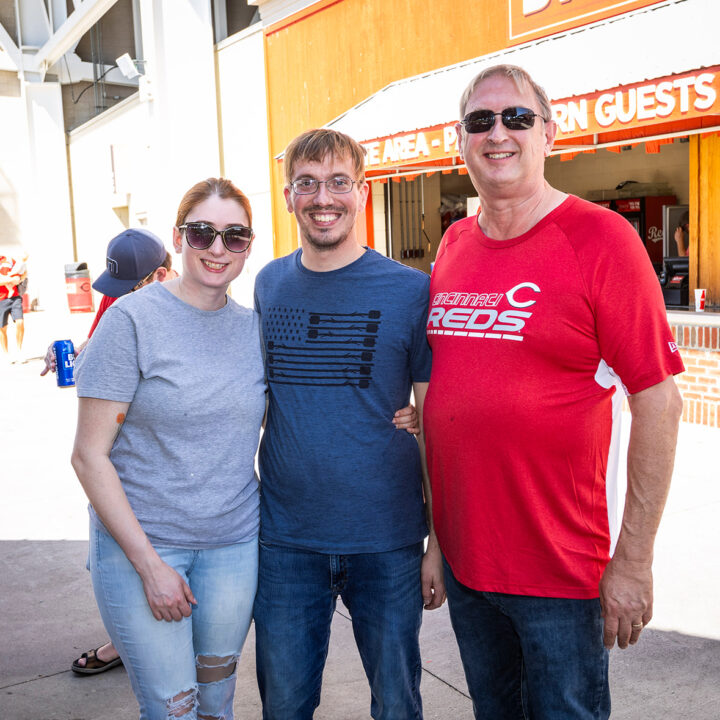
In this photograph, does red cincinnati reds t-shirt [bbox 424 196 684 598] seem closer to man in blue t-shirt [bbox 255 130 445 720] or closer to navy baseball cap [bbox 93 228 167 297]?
man in blue t-shirt [bbox 255 130 445 720]

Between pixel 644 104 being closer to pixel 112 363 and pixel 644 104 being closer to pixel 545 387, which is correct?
pixel 545 387

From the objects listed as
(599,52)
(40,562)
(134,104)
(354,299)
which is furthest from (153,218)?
(354,299)

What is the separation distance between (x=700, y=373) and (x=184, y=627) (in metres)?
6.85

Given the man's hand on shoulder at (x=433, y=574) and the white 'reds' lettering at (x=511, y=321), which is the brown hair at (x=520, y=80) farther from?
the man's hand on shoulder at (x=433, y=574)

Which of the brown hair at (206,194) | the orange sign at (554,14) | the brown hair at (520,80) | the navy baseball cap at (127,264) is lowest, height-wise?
the navy baseball cap at (127,264)

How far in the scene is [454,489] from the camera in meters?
2.28

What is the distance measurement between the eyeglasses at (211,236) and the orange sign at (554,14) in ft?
24.2

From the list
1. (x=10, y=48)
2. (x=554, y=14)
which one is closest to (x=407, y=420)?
(x=554, y=14)

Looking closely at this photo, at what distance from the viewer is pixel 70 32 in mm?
22938

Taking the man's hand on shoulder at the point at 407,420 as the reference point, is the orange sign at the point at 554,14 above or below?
above

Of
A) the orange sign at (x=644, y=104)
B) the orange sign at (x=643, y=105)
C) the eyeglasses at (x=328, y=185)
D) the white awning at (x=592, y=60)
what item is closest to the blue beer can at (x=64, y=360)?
the eyeglasses at (x=328, y=185)

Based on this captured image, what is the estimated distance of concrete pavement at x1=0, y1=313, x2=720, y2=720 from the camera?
3.35 m

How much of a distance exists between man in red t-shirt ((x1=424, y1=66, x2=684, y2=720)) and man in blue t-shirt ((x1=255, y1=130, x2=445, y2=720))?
0.16 metres

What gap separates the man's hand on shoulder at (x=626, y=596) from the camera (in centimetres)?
205
